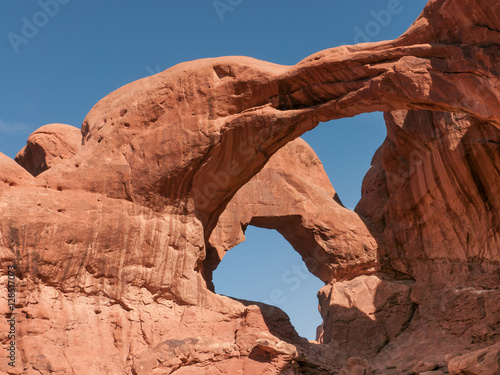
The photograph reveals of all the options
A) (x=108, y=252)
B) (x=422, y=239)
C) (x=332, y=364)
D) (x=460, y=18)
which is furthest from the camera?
(x=422, y=239)

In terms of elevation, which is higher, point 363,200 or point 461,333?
point 363,200

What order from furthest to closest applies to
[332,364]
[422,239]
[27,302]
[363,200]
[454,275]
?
[363,200]
[422,239]
[454,275]
[332,364]
[27,302]

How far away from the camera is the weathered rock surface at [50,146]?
20.6 m

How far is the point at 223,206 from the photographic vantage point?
1590 centimetres

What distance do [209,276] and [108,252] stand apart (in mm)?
4403

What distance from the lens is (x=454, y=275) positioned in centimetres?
1616

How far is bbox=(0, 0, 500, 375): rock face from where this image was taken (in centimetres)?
1246

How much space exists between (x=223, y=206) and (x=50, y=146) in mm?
7815

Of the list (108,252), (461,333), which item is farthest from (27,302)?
(461,333)

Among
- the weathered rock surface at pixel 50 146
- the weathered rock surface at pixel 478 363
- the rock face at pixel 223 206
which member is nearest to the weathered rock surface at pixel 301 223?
the rock face at pixel 223 206

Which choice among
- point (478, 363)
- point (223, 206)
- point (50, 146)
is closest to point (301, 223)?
point (223, 206)

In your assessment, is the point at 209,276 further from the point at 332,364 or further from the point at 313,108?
the point at 313,108

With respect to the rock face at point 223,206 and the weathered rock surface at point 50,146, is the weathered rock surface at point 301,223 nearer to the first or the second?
the rock face at point 223,206

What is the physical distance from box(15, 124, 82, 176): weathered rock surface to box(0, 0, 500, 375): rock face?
4661 millimetres
